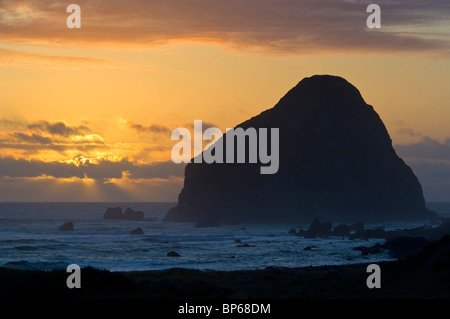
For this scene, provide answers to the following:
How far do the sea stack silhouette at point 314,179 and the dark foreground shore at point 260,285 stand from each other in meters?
121

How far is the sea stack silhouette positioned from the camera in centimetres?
17800

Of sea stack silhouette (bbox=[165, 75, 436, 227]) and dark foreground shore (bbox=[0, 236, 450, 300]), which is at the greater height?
sea stack silhouette (bbox=[165, 75, 436, 227])

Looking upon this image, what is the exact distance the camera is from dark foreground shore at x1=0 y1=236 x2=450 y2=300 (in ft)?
123

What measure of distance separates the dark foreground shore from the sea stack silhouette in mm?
121007

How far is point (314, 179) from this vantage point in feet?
600

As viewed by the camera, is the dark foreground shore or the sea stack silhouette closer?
the dark foreground shore

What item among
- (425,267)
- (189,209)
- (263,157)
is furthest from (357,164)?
(425,267)

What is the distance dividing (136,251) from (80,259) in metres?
11.5

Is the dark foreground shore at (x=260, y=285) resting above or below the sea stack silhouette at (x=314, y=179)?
below

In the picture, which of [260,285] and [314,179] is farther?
[314,179]

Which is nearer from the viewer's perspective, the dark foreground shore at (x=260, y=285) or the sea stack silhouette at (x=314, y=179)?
the dark foreground shore at (x=260, y=285)

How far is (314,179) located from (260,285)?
139 metres

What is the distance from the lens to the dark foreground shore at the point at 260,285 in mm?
37594

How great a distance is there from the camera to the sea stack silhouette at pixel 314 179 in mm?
178000
